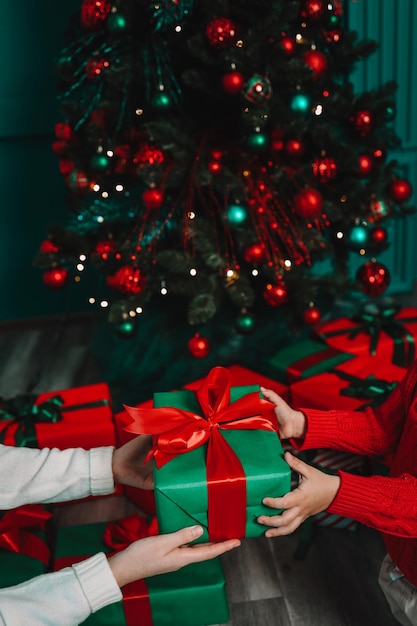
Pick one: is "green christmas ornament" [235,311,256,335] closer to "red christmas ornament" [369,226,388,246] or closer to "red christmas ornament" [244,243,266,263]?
"red christmas ornament" [244,243,266,263]

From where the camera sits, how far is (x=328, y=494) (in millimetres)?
994

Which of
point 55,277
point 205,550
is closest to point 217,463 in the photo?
point 205,550

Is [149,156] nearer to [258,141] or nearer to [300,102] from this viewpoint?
[258,141]

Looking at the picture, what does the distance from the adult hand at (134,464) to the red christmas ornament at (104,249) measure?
102cm

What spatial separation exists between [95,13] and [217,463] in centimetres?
146

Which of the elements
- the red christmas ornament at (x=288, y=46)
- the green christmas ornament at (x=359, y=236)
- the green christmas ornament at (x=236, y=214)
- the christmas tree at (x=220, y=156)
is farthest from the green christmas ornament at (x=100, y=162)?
the green christmas ornament at (x=359, y=236)

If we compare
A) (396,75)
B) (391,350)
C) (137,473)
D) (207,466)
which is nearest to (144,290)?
(391,350)

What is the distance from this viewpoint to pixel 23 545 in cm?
137

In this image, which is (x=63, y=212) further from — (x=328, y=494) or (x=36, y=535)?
(x=328, y=494)

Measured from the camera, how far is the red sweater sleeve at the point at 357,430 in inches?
46.1

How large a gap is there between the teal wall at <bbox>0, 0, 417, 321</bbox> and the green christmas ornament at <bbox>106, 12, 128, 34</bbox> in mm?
1067

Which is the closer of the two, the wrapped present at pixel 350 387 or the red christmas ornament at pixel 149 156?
the wrapped present at pixel 350 387

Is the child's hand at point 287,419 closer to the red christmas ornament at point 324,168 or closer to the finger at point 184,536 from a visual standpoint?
the finger at point 184,536

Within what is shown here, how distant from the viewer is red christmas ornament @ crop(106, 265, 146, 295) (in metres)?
Answer: 1.95
